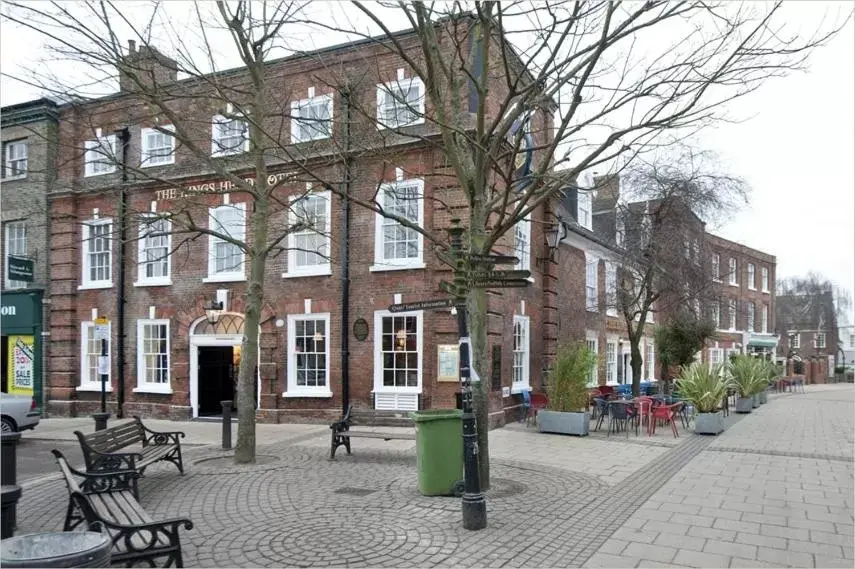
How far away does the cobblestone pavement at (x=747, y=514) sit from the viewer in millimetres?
5871

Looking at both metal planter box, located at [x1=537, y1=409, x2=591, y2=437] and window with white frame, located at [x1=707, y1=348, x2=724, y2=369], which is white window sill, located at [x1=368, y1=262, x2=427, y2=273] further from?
window with white frame, located at [x1=707, y1=348, x2=724, y2=369]

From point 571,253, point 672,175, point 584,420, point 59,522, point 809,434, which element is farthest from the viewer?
point 571,253

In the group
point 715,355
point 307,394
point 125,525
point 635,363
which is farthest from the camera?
point 715,355

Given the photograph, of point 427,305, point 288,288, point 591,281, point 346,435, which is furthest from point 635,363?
point 427,305

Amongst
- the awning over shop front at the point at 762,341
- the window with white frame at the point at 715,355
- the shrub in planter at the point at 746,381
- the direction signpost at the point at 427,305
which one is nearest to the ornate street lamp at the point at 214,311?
the direction signpost at the point at 427,305

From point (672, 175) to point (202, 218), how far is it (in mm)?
12724

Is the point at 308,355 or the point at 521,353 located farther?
the point at 521,353

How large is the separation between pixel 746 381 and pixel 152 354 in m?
18.2

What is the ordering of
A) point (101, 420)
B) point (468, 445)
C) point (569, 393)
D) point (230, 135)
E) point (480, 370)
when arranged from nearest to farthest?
point (468, 445)
point (480, 370)
point (101, 420)
point (569, 393)
point (230, 135)

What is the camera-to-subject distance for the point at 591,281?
75.5 feet

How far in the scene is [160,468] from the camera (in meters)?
10.3

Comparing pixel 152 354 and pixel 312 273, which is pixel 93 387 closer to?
pixel 152 354

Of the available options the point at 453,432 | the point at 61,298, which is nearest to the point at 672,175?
the point at 453,432

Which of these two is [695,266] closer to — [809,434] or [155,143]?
[809,434]
